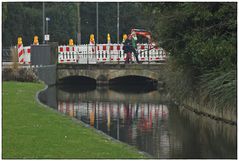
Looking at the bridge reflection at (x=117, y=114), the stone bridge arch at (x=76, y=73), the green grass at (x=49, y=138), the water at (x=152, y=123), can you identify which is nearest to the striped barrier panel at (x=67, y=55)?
the stone bridge arch at (x=76, y=73)

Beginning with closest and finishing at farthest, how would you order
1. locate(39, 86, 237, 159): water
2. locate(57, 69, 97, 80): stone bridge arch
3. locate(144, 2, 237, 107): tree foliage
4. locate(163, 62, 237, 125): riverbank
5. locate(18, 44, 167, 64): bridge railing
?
locate(39, 86, 237, 159): water → locate(144, 2, 237, 107): tree foliage → locate(163, 62, 237, 125): riverbank → locate(57, 69, 97, 80): stone bridge arch → locate(18, 44, 167, 64): bridge railing

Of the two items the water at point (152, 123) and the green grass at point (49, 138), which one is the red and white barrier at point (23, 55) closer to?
the water at point (152, 123)

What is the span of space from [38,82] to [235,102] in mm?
16374

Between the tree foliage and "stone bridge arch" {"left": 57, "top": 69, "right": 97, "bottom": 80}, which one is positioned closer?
the tree foliage

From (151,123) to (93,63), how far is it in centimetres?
1969

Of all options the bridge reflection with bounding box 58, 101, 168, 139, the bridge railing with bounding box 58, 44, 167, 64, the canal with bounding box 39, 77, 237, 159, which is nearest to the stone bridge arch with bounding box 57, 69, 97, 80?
the bridge railing with bounding box 58, 44, 167, 64

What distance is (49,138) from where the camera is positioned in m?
14.1

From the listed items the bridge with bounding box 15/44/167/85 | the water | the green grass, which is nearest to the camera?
the green grass

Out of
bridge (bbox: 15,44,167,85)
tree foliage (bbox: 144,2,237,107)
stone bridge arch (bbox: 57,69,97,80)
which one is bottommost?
stone bridge arch (bbox: 57,69,97,80)

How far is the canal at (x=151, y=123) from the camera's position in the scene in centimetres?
1593

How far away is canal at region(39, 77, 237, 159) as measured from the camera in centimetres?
1593

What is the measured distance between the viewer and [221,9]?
20.6m

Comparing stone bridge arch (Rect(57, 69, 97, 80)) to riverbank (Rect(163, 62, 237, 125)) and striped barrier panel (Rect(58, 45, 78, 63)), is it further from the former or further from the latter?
riverbank (Rect(163, 62, 237, 125))

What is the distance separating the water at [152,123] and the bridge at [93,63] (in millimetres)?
4171
